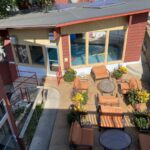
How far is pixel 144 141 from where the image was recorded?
31.2ft

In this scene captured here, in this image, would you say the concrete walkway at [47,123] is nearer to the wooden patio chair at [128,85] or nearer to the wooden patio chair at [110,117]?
the wooden patio chair at [110,117]

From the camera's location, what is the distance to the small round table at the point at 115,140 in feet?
28.5

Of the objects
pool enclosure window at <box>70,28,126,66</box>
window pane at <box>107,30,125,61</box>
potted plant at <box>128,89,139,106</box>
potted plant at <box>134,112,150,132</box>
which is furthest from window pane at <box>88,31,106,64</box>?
potted plant at <box>134,112,150,132</box>

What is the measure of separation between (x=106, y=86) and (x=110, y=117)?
3224 mm

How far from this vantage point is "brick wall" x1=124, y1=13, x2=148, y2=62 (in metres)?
13.6

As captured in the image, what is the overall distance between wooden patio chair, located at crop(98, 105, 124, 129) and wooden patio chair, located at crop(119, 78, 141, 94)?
7.16 feet

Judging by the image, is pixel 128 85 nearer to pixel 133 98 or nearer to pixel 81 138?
pixel 133 98

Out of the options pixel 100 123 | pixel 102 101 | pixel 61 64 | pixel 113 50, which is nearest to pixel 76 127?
pixel 100 123

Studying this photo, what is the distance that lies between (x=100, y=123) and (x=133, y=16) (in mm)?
7400

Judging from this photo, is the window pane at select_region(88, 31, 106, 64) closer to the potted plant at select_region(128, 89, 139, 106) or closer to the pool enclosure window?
the pool enclosure window

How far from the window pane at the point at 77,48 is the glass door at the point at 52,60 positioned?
123cm

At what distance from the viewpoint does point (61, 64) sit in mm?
14633

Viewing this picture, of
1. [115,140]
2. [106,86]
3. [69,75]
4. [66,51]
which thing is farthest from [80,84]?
[115,140]

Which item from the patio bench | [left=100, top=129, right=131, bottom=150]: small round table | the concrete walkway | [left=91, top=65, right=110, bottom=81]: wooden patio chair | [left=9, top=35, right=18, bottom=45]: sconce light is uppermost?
[left=9, top=35, right=18, bottom=45]: sconce light
